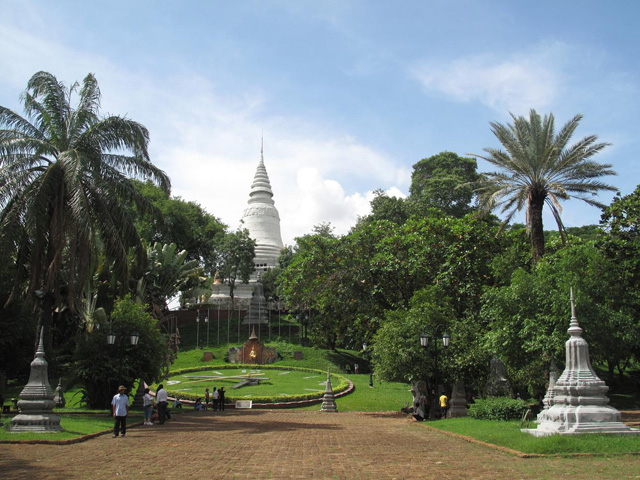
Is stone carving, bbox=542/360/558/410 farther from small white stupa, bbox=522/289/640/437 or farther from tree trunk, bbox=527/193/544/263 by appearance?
tree trunk, bbox=527/193/544/263

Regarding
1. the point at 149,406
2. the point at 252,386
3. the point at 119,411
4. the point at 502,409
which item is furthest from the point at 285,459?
the point at 252,386

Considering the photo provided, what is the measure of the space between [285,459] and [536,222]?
14.0 meters

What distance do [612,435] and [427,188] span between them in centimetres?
4124

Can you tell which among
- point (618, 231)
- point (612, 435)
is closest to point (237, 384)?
point (618, 231)

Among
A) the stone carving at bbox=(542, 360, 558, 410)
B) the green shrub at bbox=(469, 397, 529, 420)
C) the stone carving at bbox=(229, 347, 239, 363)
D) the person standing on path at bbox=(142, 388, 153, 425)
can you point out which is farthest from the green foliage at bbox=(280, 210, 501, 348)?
the stone carving at bbox=(229, 347, 239, 363)

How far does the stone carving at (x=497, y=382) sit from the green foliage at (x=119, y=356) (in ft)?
39.7

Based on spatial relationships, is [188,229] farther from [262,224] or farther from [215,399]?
[215,399]

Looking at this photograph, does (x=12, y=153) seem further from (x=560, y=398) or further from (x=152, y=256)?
(x=152, y=256)

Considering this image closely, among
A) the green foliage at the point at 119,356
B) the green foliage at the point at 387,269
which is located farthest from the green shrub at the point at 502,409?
the green foliage at the point at 119,356

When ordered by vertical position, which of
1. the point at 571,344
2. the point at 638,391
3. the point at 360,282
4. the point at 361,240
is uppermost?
the point at 361,240

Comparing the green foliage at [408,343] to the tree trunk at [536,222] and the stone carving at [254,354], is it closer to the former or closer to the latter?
the tree trunk at [536,222]

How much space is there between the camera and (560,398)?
1201 centimetres

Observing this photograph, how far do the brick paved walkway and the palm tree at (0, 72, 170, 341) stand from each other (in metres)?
6.22

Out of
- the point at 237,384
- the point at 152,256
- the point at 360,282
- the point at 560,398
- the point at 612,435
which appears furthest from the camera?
the point at 152,256
